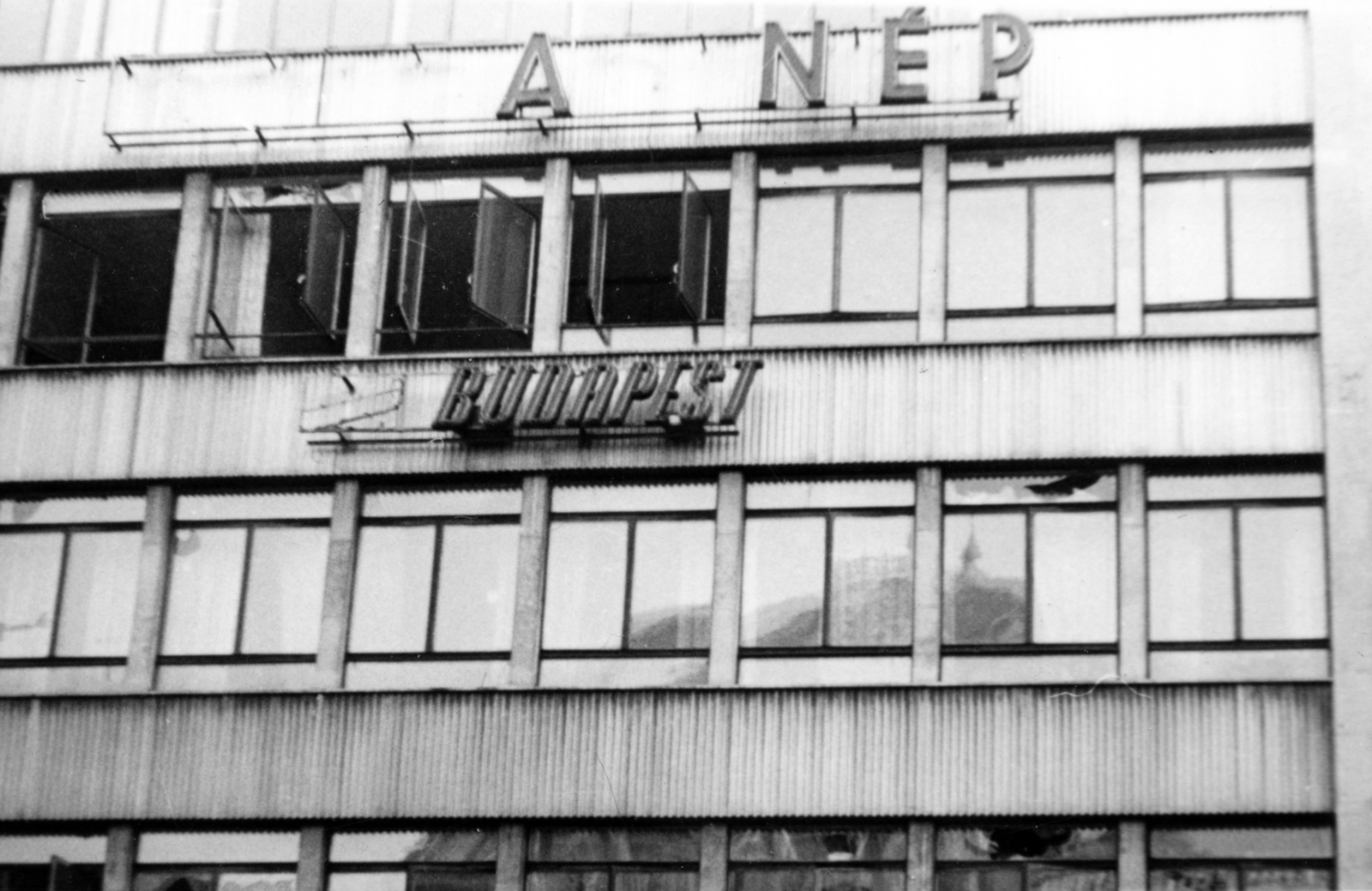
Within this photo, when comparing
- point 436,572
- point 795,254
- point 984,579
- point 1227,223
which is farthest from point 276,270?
point 1227,223

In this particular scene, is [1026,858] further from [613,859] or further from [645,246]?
[645,246]

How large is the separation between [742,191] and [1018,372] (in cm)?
474

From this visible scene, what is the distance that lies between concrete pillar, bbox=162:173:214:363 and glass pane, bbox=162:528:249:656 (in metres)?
2.69

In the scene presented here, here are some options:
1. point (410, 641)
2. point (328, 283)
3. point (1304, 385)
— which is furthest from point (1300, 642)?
point (328, 283)

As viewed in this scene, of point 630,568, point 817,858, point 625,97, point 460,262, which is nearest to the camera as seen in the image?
point 817,858

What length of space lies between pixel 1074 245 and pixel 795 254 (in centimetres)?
383

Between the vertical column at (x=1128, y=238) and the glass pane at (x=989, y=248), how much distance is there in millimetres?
1256

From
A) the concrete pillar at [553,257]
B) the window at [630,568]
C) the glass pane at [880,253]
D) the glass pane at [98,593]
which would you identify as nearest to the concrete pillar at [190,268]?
the glass pane at [98,593]

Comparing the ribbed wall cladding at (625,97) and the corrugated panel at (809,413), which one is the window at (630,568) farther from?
the ribbed wall cladding at (625,97)

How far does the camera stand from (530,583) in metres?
29.8

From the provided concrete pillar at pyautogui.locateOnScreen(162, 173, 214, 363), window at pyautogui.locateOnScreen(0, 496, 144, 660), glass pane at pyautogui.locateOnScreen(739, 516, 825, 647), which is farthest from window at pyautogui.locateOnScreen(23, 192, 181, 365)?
glass pane at pyautogui.locateOnScreen(739, 516, 825, 647)

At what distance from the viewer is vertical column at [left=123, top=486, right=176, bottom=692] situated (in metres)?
30.5

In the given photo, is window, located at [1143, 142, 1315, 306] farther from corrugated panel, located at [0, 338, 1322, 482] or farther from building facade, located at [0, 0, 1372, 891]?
corrugated panel, located at [0, 338, 1322, 482]

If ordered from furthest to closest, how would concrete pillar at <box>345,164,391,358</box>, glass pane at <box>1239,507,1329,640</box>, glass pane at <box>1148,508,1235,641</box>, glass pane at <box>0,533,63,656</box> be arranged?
concrete pillar at <box>345,164,391,358</box>
glass pane at <box>0,533,63,656</box>
glass pane at <box>1148,508,1235,641</box>
glass pane at <box>1239,507,1329,640</box>
